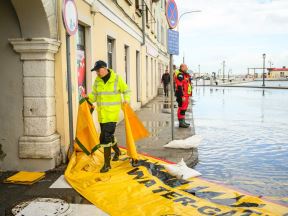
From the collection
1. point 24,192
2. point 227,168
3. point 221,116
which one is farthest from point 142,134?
point 221,116

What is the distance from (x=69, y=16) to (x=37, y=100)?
4.88ft

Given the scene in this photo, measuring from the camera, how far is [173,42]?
27.4ft

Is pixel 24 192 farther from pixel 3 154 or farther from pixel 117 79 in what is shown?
pixel 117 79

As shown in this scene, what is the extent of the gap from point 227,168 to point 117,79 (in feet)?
8.16

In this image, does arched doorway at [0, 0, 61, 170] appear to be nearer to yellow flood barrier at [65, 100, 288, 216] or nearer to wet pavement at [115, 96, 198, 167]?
yellow flood barrier at [65, 100, 288, 216]

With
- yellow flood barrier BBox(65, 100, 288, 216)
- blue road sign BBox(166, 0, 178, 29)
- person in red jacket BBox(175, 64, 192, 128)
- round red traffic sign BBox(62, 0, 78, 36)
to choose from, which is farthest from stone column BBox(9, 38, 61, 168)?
person in red jacket BBox(175, 64, 192, 128)

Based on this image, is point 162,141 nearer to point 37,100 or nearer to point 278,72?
point 37,100

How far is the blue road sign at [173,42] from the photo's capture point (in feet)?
26.9

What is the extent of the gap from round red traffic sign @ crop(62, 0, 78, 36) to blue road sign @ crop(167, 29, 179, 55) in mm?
2363

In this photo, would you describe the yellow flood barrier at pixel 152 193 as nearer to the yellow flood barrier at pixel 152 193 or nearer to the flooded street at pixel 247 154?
the yellow flood barrier at pixel 152 193

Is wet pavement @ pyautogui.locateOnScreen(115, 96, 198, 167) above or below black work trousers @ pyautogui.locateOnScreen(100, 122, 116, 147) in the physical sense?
below

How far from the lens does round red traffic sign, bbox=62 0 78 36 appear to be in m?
6.03

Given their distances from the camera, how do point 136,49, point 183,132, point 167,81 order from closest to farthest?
point 183,132
point 136,49
point 167,81

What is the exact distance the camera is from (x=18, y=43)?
250 inches
